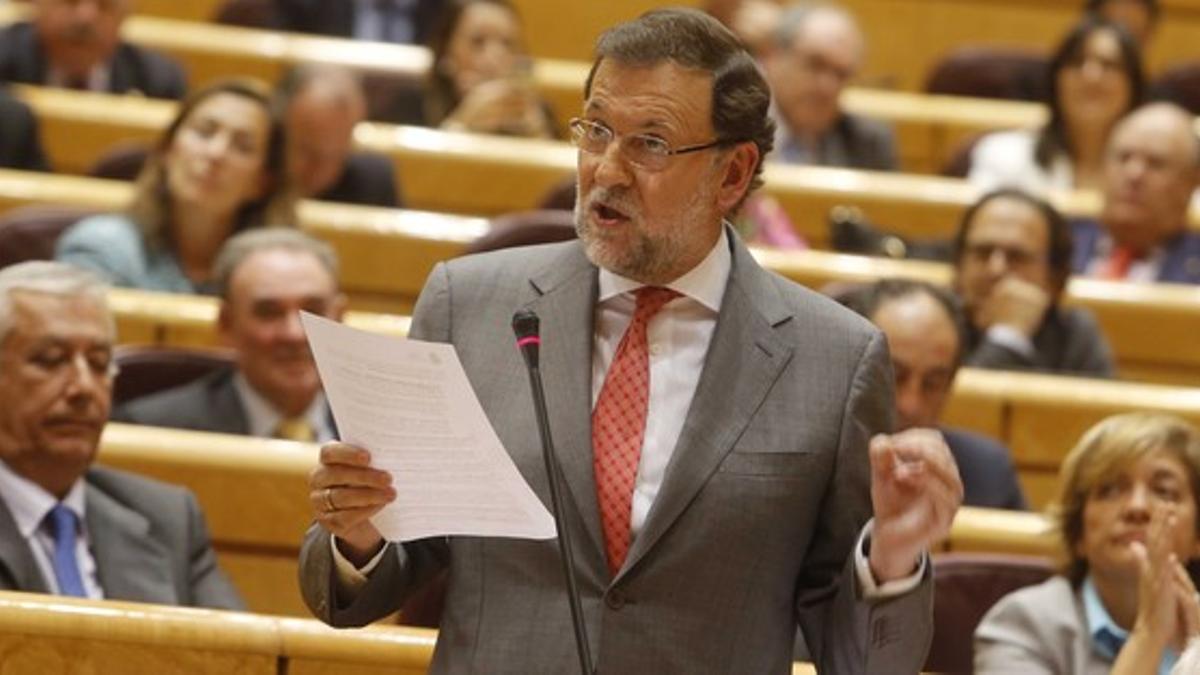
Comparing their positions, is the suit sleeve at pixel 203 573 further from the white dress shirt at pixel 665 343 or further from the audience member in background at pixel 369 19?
the audience member in background at pixel 369 19

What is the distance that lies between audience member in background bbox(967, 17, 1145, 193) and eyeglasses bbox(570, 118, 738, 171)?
2.86 m

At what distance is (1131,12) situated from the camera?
16.3ft

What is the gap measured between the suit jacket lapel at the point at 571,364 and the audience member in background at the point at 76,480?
90 centimetres

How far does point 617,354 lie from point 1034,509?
1749mm

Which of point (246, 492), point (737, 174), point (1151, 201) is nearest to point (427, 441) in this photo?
point (737, 174)

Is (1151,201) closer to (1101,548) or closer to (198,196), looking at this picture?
(198,196)

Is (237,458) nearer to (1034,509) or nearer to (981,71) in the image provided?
(1034,509)

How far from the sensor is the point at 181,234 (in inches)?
140

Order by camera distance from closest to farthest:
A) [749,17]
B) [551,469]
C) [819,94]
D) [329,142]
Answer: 1. [551,469]
2. [329,142]
3. [819,94]
4. [749,17]

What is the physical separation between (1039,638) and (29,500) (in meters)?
1.02

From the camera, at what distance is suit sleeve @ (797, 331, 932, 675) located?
1.51 metres

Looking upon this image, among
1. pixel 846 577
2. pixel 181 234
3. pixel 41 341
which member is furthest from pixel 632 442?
pixel 181 234

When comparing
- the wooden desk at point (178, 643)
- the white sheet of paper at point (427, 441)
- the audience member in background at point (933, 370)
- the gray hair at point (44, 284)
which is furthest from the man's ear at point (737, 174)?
the audience member in background at point (933, 370)

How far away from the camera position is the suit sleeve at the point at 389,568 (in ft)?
5.08
